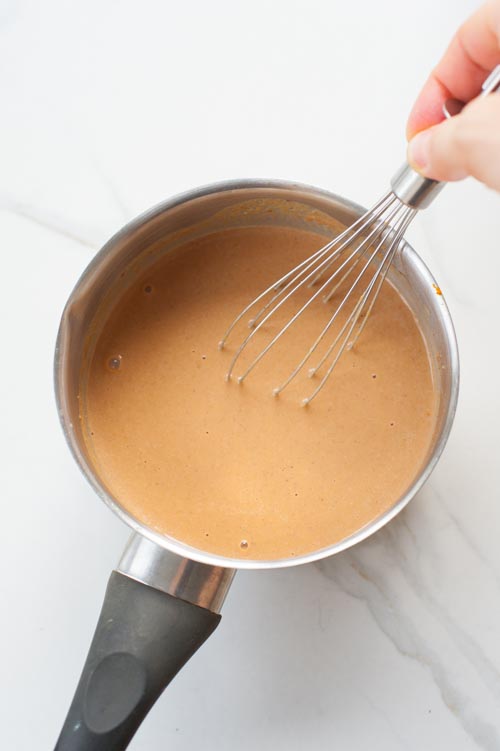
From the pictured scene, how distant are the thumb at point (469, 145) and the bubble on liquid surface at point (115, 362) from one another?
0.42m

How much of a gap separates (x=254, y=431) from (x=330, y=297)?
184 mm

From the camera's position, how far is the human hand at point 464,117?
0.59 meters

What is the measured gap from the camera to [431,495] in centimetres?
93

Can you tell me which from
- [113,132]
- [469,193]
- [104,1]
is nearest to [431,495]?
[469,193]

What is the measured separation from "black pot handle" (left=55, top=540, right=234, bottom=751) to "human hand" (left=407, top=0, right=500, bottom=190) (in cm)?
49

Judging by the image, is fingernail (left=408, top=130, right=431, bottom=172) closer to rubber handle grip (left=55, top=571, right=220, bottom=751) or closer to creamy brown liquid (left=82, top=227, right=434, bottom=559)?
creamy brown liquid (left=82, top=227, right=434, bottom=559)

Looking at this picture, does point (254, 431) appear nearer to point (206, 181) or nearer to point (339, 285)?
point (339, 285)

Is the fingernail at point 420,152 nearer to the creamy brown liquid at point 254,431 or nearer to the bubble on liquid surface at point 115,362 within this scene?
the creamy brown liquid at point 254,431

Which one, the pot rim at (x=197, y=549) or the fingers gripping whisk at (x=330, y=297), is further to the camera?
the fingers gripping whisk at (x=330, y=297)

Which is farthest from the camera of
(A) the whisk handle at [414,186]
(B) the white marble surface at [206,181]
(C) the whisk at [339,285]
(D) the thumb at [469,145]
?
(B) the white marble surface at [206,181]

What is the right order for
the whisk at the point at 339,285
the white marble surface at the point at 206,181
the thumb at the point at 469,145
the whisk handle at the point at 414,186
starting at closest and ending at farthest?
the thumb at the point at 469,145 < the whisk handle at the point at 414,186 < the whisk at the point at 339,285 < the white marble surface at the point at 206,181

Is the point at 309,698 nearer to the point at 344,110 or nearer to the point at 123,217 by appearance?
the point at 123,217

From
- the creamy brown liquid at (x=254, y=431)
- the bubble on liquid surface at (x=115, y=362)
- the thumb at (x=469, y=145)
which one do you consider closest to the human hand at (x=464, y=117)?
the thumb at (x=469, y=145)

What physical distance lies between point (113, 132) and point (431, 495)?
0.63 m
